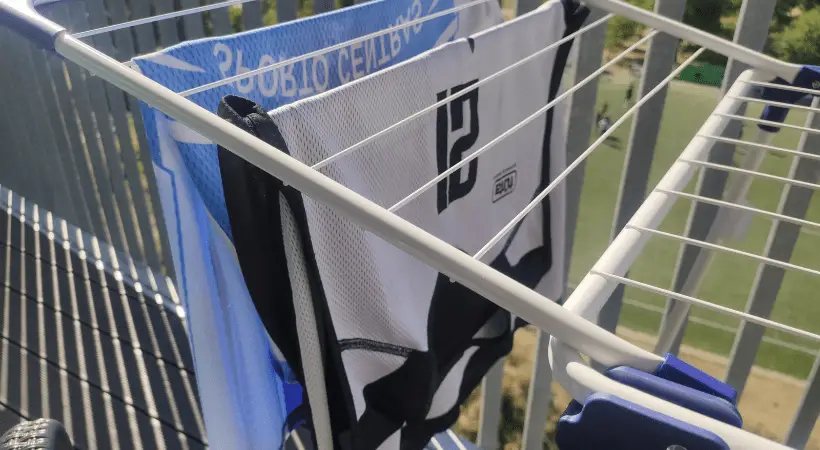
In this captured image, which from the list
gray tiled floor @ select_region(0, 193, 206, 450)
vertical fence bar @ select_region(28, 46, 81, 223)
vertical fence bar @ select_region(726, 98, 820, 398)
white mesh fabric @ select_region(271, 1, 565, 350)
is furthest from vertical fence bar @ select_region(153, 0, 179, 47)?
vertical fence bar @ select_region(726, 98, 820, 398)

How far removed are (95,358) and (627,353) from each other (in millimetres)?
1385

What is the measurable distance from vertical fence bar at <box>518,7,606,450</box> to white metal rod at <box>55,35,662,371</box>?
63cm

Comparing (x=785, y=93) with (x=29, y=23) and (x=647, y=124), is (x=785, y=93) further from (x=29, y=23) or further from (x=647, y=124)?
(x=29, y=23)

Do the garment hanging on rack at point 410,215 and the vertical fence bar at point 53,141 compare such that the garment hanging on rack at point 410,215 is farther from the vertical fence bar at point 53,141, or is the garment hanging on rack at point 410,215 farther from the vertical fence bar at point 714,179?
the vertical fence bar at point 53,141

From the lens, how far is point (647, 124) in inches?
37.4

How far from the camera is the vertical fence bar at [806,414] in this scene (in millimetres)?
939

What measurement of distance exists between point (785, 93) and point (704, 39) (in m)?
0.12

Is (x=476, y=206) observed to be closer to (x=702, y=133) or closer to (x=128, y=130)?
(x=702, y=133)

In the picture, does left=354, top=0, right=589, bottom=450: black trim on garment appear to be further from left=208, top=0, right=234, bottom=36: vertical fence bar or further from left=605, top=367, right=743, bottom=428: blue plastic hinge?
left=208, top=0, right=234, bottom=36: vertical fence bar

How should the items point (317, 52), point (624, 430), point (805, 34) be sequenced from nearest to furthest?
point (624, 430), point (317, 52), point (805, 34)

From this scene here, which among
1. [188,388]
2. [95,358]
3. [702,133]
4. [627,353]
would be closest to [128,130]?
[95,358]

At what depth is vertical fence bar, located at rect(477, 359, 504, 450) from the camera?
124 cm

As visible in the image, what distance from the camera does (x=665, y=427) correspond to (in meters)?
0.30

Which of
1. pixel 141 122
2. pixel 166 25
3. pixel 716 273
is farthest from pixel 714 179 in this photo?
pixel 716 273
